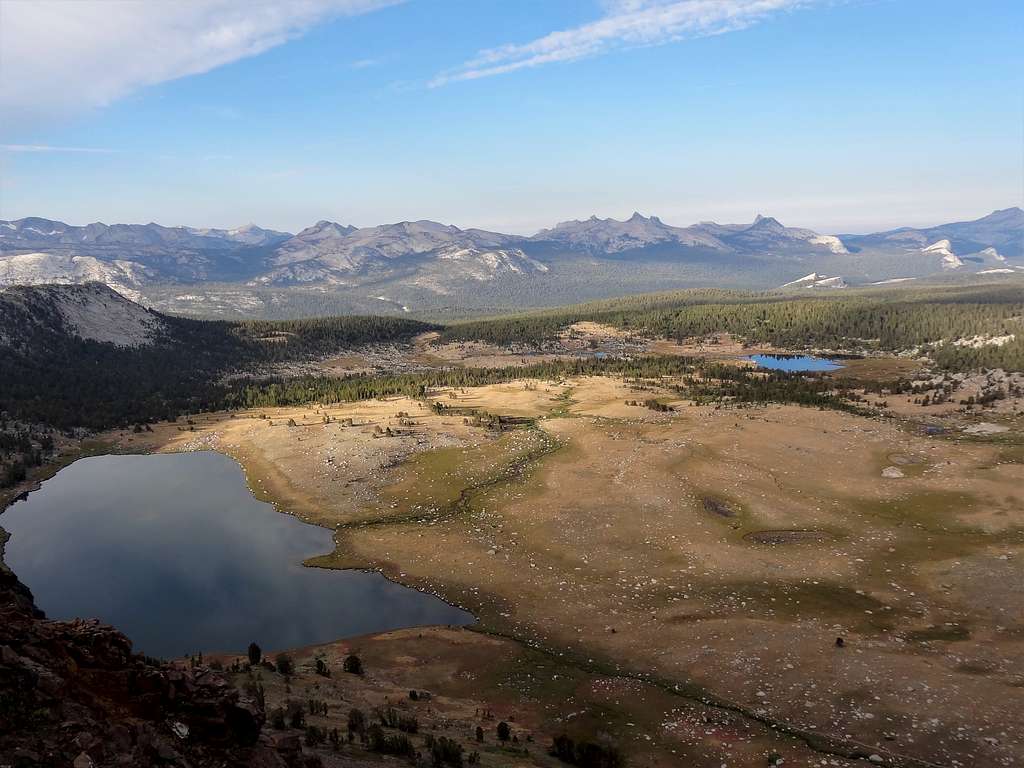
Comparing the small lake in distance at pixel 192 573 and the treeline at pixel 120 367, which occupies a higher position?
the treeline at pixel 120 367

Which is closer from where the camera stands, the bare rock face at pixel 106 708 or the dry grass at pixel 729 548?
the bare rock face at pixel 106 708

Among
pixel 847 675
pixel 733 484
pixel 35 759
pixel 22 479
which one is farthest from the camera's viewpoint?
pixel 22 479

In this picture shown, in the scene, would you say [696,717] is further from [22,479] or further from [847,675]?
[22,479]

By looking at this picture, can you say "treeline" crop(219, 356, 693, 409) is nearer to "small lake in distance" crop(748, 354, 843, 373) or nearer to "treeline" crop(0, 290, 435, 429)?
"treeline" crop(0, 290, 435, 429)

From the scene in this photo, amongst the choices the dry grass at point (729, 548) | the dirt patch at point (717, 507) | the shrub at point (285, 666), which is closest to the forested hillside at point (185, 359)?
the dry grass at point (729, 548)

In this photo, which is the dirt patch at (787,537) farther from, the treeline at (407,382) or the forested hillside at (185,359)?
the forested hillside at (185,359)

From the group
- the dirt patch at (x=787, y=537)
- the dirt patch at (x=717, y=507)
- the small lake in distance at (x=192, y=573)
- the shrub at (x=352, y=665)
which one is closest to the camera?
the shrub at (x=352, y=665)

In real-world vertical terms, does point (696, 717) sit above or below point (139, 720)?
below

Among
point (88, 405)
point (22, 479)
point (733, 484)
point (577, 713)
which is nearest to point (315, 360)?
point (88, 405)
